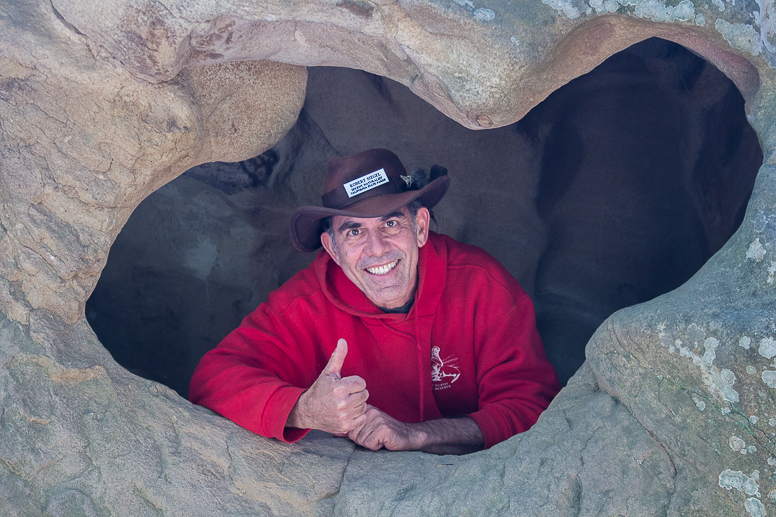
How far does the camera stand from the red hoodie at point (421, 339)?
6.77ft

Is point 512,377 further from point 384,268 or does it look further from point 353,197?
point 353,197

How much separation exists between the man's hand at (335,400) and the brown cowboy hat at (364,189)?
1.92 ft

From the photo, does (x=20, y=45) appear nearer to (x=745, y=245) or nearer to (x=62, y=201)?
(x=62, y=201)

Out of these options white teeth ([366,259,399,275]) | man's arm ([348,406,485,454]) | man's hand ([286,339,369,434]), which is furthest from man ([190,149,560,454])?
man's hand ([286,339,369,434])

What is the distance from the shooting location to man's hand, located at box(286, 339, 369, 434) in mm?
1623

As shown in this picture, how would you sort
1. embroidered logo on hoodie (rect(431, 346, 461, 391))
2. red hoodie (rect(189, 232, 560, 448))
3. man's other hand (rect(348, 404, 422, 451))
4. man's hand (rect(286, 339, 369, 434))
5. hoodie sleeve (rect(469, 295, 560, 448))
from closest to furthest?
1. man's hand (rect(286, 339, 369, 434))
2. man's other hand (rect(348, 404, 422, 451))
3. hoodie sleeve (rect(469, 295, 560, 448))
4. red hoodie (rect(189, 232, 560, 448))
5. embroidered logo on hoodie (rect(431, 346, 461, 391))

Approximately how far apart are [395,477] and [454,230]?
1442 mm

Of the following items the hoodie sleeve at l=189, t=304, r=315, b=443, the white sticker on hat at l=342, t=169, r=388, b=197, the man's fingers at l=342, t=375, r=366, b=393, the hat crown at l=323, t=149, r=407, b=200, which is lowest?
the hoodie sleeve at l=189, t=304, r=315, b=443

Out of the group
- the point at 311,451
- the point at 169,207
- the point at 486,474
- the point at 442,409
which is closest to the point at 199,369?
the point at 311,451

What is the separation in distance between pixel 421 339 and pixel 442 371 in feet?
0.43

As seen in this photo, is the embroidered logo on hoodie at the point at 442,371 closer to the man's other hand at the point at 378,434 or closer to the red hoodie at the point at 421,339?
the red hoodie at the point at 421,339

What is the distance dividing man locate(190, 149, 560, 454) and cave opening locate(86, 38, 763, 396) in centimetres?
61

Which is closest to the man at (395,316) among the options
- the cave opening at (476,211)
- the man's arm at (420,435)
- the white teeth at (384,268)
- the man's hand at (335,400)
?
the white teeth at (384,268)

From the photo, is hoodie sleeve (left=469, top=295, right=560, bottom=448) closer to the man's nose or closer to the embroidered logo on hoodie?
the embroidered logo on hoodie
